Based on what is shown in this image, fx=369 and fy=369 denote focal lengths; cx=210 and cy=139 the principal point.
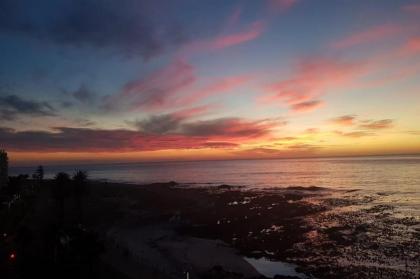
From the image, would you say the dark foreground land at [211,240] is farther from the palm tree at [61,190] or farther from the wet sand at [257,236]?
the palm tree at [61,190]

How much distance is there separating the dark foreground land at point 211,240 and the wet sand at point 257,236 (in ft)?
0.42

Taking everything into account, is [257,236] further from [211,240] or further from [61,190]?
[61,190]

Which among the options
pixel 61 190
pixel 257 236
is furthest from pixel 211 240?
pixel 61 190

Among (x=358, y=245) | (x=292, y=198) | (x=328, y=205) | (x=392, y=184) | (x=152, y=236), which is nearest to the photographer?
(x=358, y=245)

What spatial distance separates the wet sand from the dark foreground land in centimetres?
13

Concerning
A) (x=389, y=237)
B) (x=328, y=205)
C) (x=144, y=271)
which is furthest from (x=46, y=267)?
(x=328, y=205)

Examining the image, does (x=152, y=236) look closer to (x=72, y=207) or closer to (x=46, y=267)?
(x=46, y=267)

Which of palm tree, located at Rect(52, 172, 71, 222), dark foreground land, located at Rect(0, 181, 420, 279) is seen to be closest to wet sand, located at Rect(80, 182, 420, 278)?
dark foreground land, located at Rect(0, 181, 420, 279)

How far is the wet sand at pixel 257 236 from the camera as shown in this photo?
134 ft

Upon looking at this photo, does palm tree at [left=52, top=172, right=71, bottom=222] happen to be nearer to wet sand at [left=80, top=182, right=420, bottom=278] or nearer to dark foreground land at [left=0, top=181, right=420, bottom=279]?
dark foreground land at [left=0, top=181, right=420, bottom=279]

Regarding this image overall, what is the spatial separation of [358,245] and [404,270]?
10.3 metres

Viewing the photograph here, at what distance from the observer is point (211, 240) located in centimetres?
5562

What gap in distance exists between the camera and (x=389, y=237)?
53.0 meters

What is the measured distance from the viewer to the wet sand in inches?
1608
